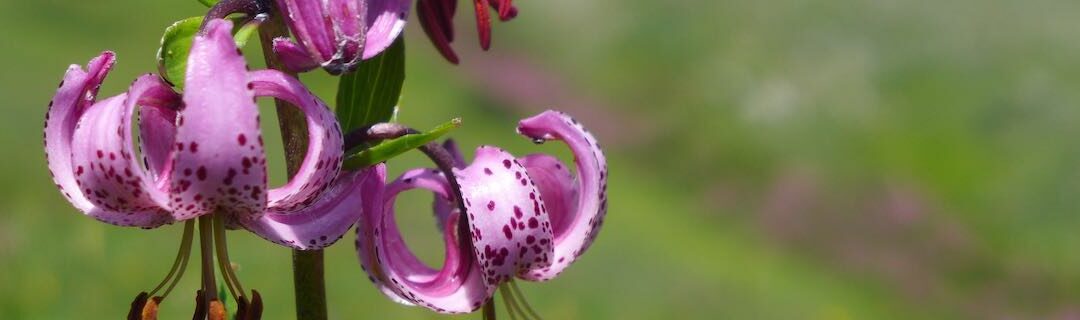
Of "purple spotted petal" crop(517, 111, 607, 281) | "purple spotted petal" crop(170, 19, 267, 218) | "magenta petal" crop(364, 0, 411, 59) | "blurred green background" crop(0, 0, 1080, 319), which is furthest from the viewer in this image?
"blurred green background" crop(0, 0, 1080, 319)

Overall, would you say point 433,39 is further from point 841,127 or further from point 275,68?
point 841,127

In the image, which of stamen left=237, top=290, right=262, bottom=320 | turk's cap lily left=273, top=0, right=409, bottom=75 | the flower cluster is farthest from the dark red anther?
stamen left=237, top=290, right=262, bottom=320

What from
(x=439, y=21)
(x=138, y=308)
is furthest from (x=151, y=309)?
(x=439, y=21)

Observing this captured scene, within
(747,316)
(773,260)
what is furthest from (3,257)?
(773,260)

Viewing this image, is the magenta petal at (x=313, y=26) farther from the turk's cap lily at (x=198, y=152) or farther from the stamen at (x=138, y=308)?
the stamen at (x=138, y=308)

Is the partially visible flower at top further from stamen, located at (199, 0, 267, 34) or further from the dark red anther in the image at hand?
stamen, located at (199, 0, 267, 34)

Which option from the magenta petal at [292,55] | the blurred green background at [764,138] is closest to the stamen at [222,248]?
the magenta petal at [292,55]
